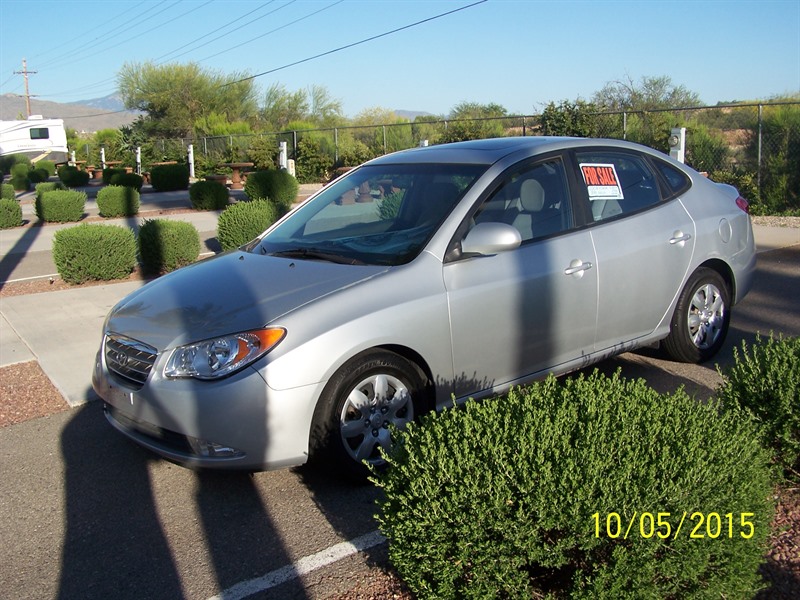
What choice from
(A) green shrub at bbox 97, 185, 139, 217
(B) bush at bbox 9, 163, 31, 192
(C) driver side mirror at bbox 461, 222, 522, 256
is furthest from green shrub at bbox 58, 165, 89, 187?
(C) driver side mirror at bbox 461, 222, 522, 256

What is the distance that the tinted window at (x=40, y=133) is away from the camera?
5047cm

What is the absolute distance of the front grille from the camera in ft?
14.2

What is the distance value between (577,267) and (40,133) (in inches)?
2050

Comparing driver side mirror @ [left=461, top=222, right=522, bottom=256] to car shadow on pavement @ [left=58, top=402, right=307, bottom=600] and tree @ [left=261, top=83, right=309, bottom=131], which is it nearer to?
car shadow on pavement @ [left=58, top=402, right=307, bottom=600]

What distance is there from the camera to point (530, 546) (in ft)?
9.14

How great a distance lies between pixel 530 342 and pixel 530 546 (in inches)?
87.8

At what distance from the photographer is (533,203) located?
205 inches

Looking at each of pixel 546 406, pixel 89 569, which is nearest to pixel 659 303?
pixel 546 406

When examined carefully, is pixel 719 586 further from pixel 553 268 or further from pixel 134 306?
pixel 134 306

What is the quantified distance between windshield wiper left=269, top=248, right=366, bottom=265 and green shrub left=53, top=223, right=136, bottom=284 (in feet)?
19.7

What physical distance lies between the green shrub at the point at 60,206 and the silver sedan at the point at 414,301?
1485 centimetres

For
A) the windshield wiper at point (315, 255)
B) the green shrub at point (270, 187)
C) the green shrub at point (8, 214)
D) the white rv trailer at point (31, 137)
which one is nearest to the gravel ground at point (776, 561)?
the windshield wiper at point (315, 255)

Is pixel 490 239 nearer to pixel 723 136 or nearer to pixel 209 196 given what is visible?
pixel 723 136
